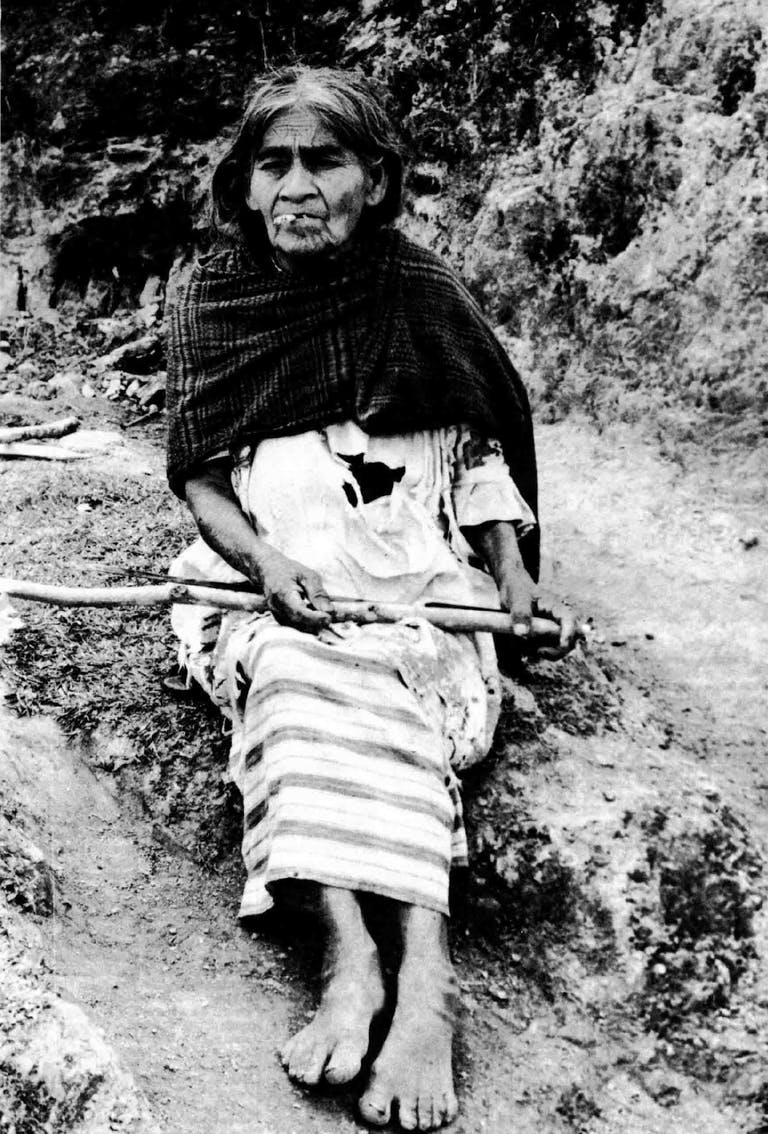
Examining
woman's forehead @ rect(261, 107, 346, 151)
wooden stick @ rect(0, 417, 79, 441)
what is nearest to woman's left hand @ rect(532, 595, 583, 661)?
woman's forehead @ rect(261, 107, 346, 151)

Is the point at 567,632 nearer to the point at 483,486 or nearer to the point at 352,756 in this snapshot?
the point at 483,486

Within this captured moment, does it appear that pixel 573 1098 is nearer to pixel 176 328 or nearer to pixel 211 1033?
pixel 211 1033

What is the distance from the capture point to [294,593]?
8.68ft

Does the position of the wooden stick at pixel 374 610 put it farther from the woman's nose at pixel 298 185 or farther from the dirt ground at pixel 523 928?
the woman's nose at pixel 298 185

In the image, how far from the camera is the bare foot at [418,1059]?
6.79 feet

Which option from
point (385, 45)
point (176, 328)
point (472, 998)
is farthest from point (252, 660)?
point (385, 45)

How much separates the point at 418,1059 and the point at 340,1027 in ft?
0.49

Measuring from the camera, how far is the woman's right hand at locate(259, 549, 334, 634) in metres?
2.61

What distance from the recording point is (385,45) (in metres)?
5.46

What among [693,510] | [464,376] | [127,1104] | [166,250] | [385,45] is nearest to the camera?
[127,1104]

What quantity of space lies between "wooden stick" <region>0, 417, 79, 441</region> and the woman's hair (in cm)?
211

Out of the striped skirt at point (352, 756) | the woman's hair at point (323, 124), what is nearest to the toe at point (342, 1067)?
the striped skirt at point (352, 756)

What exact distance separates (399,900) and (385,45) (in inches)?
171

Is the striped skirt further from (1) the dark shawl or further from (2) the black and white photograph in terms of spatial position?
(1) the dark shawl
